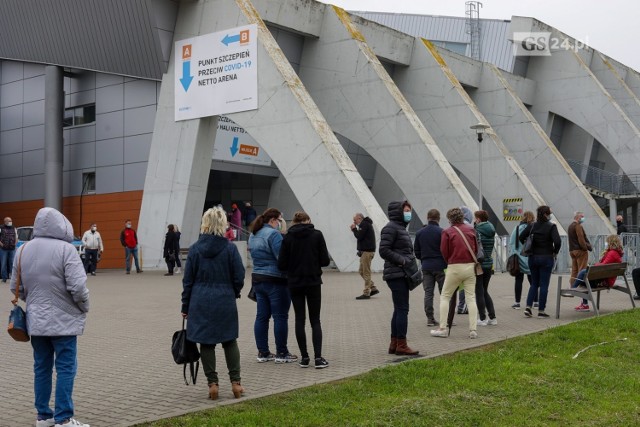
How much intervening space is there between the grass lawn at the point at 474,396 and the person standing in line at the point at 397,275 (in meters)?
0.62

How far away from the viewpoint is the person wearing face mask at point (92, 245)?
903 inches

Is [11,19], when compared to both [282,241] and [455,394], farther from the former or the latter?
[455,394]

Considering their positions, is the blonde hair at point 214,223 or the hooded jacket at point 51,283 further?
the blonde hair at point 214,223

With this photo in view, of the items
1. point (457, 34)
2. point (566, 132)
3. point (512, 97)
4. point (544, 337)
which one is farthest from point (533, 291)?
point (457, 34)

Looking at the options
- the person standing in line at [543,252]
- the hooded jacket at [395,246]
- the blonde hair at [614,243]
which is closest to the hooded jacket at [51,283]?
the hooded jacket at [395,246]

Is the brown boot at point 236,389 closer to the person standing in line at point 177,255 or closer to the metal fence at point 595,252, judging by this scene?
the person standing in line at point 177,255

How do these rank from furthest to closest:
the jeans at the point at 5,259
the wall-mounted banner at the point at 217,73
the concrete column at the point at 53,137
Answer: the concrete column at the point at 53,137 < the wall-mounted banner at the point at 217,73 < the jeans at the point at 5,259

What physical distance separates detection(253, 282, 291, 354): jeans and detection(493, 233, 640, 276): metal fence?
14.7 meters

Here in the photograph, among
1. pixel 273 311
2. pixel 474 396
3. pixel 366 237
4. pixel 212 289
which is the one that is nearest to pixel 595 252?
pixel 366 237

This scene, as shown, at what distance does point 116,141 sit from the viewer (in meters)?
28.1

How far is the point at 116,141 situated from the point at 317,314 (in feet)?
71.7

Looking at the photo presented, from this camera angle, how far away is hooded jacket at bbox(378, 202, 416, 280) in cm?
827

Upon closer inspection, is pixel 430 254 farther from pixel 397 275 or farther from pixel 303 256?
pixel 303 256

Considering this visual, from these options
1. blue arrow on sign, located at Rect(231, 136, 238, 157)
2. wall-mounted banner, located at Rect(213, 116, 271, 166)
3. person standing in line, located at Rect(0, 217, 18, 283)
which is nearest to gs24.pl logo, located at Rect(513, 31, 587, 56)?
wall-mounted banner, located at Rect(213, 116, 271, 166)
